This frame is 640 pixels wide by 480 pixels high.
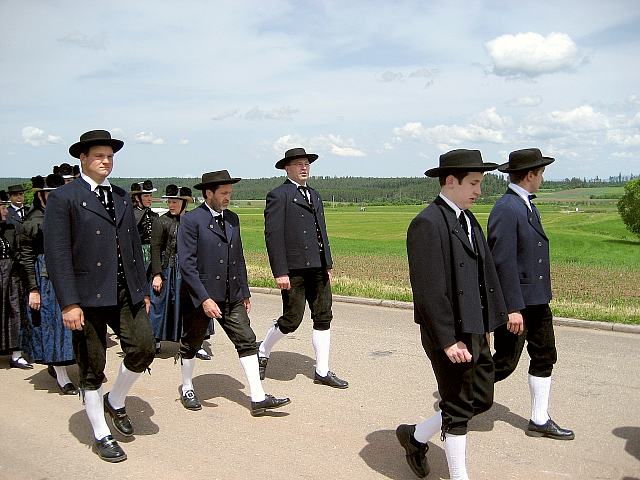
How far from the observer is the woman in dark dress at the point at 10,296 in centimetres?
734

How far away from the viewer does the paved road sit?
4527 mm

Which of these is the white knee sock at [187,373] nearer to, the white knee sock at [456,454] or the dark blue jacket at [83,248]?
the dark blue jacket at [83,248]

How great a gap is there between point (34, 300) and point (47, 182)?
47.1 inches

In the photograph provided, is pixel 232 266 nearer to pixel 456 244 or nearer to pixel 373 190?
pixel 456 244

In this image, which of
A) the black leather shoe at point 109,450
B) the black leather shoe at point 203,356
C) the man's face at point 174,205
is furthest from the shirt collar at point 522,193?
the man's face at point 174,205

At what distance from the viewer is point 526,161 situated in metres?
5.11

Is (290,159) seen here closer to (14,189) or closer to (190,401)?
(190,401)

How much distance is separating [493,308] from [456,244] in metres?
0.52

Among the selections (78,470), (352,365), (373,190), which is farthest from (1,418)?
(373,190)

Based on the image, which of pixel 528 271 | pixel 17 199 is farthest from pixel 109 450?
pixel 17 199

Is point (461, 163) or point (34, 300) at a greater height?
point (461, 163)

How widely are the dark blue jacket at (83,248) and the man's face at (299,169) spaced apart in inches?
84.6

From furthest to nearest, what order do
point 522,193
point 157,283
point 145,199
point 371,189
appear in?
point 371,189, point 145,199, point 157,283, point 522,193

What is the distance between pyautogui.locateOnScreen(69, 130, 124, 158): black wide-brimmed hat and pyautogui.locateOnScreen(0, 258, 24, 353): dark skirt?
3.28m
